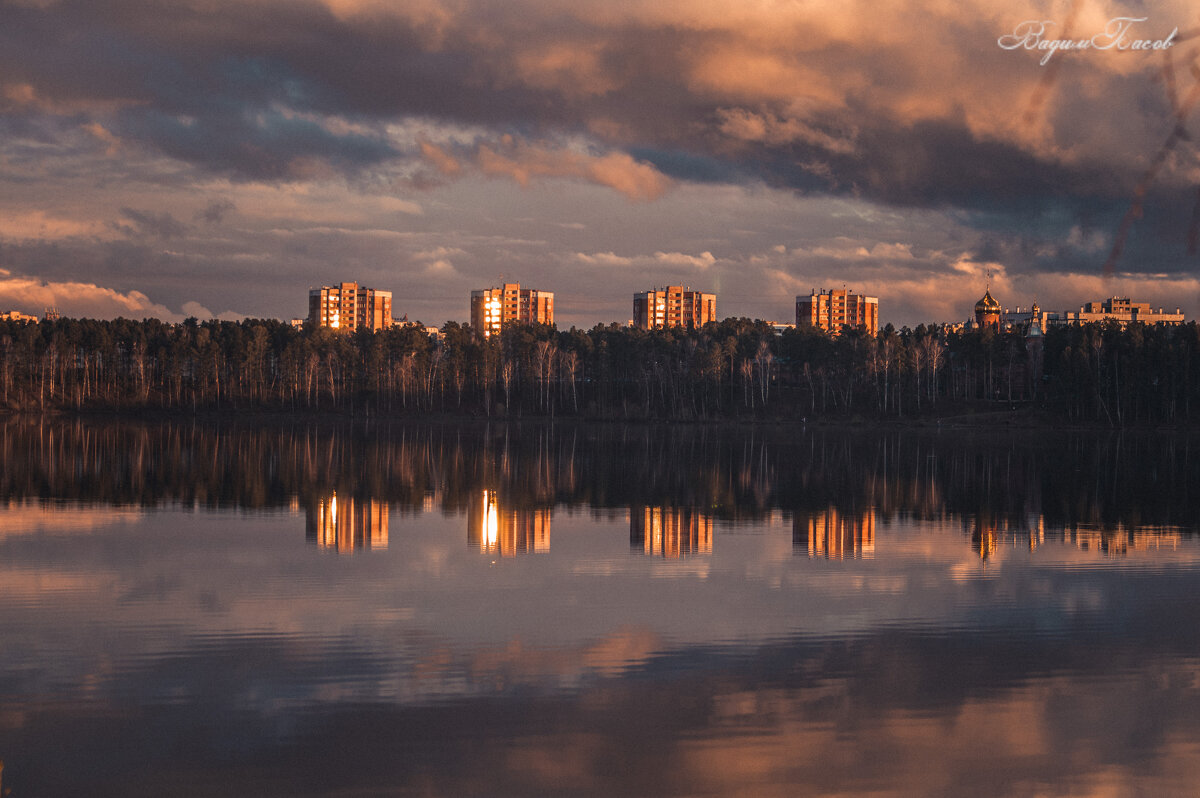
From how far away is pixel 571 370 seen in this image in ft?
456

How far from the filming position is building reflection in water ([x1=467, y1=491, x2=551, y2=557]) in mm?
27219

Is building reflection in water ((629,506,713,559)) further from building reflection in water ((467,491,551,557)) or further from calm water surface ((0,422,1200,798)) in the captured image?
building reflection in water ((467,491,551,557))

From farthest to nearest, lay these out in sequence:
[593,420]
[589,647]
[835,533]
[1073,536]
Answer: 1. [593,420]
2. [1073,536]
3. [835,533]
4. [589,647]

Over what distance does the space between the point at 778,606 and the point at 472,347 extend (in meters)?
125

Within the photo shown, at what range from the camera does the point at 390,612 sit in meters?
19.2

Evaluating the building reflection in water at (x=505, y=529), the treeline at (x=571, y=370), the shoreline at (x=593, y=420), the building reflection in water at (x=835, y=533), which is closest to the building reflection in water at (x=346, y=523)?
the building reflection in water at (x=505, y=529)

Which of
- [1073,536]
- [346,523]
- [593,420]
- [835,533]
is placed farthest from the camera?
[593,420]

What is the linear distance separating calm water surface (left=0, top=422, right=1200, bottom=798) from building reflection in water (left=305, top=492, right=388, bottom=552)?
0.63 ft

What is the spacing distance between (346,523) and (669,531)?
980cm

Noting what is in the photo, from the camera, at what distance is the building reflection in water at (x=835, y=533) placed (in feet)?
88.8

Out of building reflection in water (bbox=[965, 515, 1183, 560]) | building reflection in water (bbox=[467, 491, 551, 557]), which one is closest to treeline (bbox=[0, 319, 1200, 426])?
building reflection in water (bbox=[965, 515, 1183, 560])

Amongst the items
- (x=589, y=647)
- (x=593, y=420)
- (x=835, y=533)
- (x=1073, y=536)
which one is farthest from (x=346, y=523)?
(x=593, y=420)

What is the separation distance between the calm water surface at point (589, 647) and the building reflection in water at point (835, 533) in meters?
0.20

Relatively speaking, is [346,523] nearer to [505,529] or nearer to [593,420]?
[505,529]
